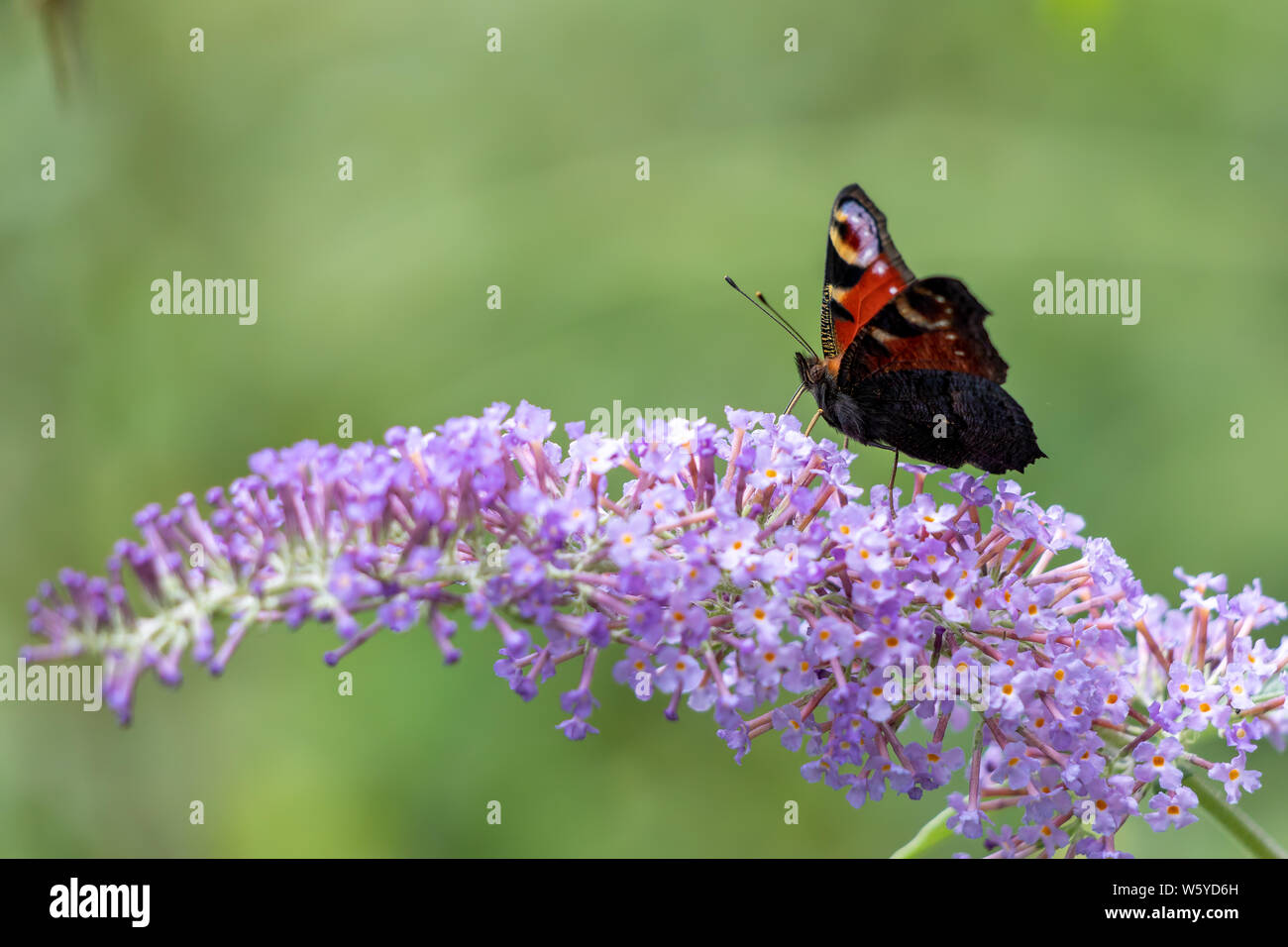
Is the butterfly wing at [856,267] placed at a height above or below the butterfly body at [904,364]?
above

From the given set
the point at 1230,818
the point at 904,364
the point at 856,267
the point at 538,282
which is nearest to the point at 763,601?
the point at 904,364

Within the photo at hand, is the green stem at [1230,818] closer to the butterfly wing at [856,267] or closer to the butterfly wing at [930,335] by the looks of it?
the butterfly wing at [930,335]

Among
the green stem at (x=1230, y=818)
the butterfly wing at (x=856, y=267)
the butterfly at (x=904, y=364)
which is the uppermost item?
the butterfly wing at (x=856, y=267)

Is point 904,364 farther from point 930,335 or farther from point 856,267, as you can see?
point 856,267

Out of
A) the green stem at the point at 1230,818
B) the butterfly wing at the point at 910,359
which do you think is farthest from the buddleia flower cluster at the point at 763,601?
the butterfly wing at the point at 910,359

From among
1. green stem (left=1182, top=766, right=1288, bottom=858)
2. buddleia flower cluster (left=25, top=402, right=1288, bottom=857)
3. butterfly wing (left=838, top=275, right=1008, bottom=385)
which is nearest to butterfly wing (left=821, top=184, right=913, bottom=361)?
butterfly wing (left=838, top=275, right=1008, bottom=385)
